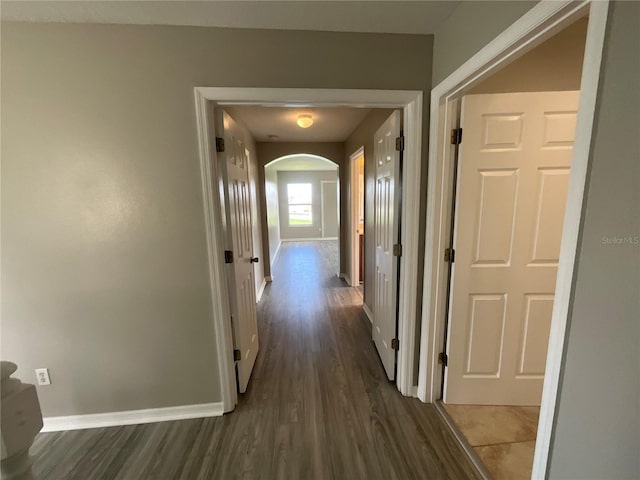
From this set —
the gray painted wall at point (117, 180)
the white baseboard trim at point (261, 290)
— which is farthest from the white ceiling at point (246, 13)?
the white baseboard trim at point (261, 290)

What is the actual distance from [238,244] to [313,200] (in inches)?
274

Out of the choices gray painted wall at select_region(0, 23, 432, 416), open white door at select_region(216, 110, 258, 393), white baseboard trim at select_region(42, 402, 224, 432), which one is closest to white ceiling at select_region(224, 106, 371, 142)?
open white door at select_region(216, 110, 258, 393)

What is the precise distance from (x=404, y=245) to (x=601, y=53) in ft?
4.03

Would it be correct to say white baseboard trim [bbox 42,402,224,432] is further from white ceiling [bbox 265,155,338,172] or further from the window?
the window

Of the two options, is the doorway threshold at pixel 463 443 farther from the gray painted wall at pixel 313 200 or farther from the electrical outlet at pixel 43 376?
the gray painted wall at pixel 313 200

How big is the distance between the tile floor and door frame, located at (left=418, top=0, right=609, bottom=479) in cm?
41

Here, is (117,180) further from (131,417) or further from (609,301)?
(609,301)

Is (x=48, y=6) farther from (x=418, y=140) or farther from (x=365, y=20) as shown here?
(x=418, y=140)

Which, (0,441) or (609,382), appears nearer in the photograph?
(0,441)

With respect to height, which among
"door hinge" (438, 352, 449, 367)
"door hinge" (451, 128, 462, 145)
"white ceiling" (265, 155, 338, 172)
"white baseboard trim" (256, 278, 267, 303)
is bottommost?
"white baseboard trim" (256, 278, 267, 303)

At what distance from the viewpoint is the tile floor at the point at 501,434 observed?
4.74 feet

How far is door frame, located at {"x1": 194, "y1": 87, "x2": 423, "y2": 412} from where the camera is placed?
1521 millimetres

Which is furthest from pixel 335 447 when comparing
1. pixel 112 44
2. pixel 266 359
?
pixel 112 44

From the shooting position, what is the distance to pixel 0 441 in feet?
1.61
